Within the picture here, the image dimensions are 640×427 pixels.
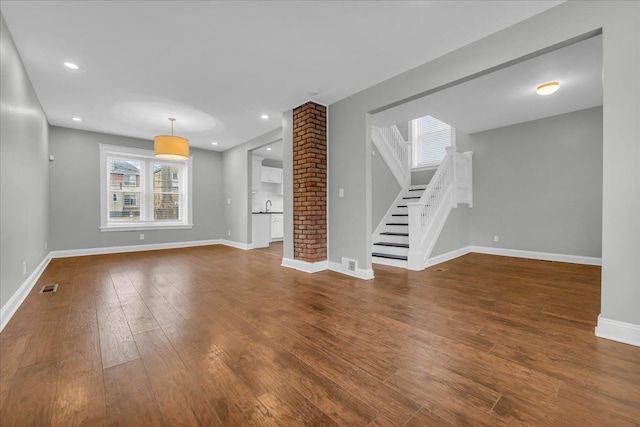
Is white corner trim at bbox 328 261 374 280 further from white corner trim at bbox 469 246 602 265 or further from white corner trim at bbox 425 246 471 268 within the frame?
white corner trim at bbox 469 246 602 265

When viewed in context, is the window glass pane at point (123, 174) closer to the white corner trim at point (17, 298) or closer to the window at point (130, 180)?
the window at point (130, 180)

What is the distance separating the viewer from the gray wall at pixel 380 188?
547cm

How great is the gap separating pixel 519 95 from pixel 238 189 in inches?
234

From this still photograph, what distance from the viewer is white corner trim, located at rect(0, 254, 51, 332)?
7.35 feet

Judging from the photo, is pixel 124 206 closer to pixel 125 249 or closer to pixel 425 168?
pixel 125 249

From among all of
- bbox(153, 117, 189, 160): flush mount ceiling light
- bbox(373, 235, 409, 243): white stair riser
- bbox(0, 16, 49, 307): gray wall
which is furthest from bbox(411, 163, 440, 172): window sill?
bbox(0, 16, 49, 307): gray wall

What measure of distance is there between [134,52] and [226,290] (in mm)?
2807

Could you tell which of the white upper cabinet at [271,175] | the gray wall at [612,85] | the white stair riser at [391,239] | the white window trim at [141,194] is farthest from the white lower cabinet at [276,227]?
the gray wall at [612,85]

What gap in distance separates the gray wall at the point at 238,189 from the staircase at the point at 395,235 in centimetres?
311

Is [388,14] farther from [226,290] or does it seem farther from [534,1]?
[226,290]

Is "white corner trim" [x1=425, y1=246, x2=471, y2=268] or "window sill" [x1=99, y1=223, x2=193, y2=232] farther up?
"window sill" [x1=99, y1=223, x2=193, y2=232]

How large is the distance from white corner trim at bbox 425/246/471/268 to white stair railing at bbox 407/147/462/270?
0.16m

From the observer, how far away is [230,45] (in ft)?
8.93

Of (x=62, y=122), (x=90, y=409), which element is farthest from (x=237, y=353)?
(x=62, y=122)
